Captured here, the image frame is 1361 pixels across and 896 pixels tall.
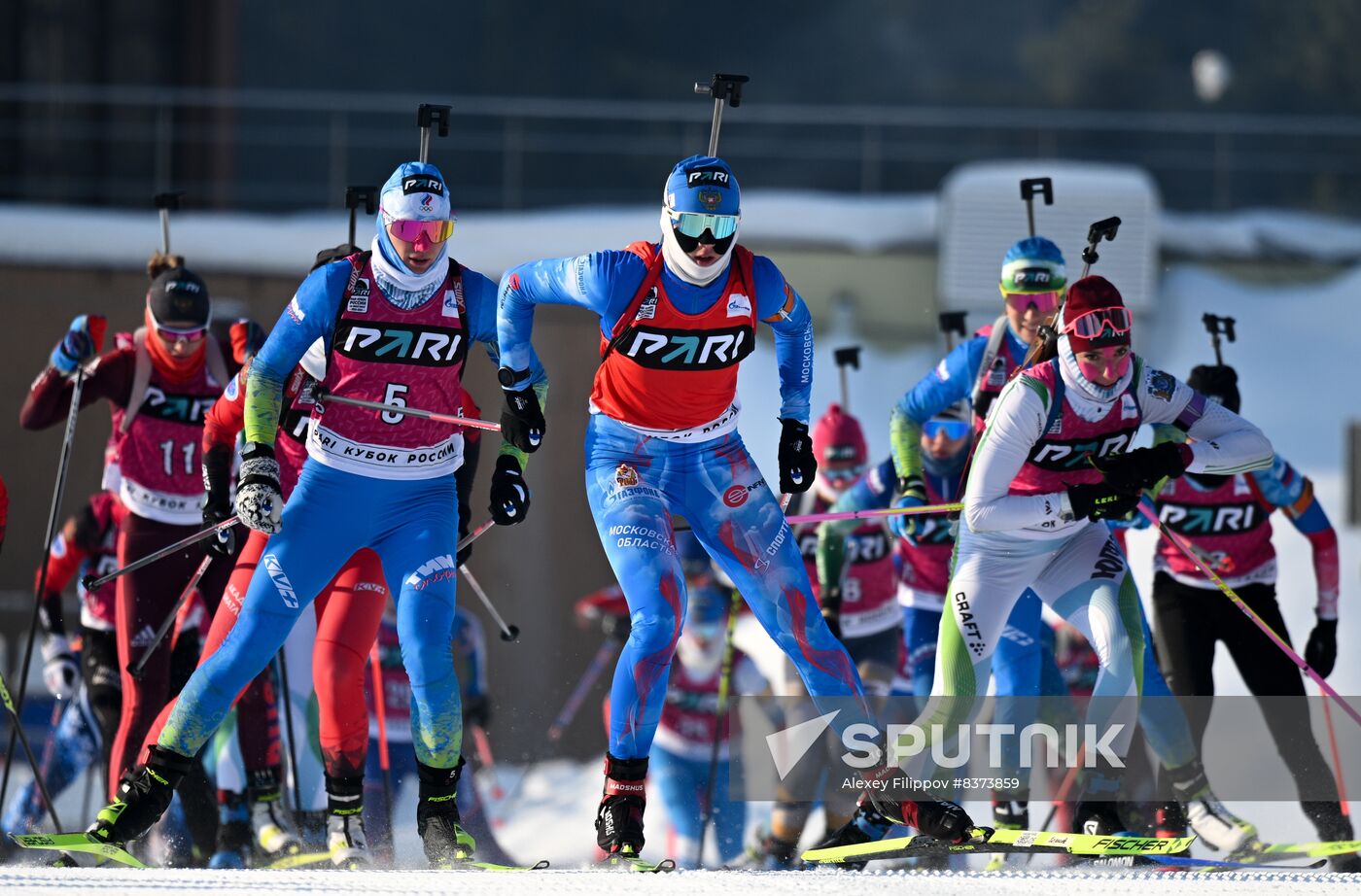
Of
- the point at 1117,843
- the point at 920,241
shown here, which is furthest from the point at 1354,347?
the point at 1117,843

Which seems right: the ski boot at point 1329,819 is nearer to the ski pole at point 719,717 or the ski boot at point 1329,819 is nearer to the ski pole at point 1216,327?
the ski pole at point 1216,327

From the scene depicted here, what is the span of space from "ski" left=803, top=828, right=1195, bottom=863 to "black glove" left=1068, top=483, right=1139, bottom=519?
3.28 feet

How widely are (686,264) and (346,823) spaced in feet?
6.82

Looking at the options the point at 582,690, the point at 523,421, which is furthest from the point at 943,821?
A: the point at 582,690

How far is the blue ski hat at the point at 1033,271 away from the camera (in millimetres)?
6875

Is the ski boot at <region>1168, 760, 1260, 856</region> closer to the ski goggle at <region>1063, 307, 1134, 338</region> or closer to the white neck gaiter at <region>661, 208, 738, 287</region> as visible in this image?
the ski goggle at <region>1063, 307, 1134, 338</region>

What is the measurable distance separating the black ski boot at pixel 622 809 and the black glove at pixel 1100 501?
1518 millimetres

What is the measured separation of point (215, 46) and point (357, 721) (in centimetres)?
1109

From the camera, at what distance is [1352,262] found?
46.6ft

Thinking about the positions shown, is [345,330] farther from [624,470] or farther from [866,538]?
[866,538]

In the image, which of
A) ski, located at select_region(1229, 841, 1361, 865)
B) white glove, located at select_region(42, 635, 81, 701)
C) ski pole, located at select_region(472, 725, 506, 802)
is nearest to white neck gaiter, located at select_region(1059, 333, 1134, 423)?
ski, located at select_region(1229, 841, 1361, 865)

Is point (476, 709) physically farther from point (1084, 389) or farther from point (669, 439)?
point (1084, 389)

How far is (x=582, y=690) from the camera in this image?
1073 cm

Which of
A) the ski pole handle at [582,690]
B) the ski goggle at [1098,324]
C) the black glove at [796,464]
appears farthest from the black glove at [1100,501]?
the ski pole handle at [582,690]
